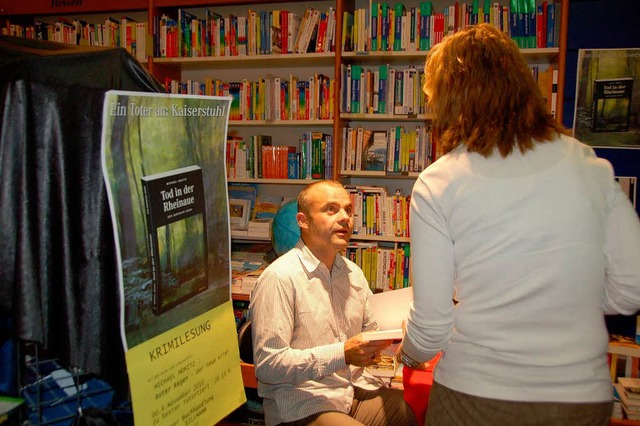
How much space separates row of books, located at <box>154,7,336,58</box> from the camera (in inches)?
131

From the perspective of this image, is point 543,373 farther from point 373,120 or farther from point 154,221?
point 373,120

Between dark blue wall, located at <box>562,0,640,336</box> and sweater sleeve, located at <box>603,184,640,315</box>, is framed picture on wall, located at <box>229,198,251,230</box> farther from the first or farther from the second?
sweater sleeve, located at <box>603,184,640,315</box>

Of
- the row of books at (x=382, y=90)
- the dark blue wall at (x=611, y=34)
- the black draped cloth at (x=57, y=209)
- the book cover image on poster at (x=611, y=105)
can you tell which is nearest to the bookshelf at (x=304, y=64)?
the row of books at (x=382, y=90)

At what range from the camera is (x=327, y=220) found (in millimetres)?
2049

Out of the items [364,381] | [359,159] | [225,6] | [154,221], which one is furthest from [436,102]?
[225,6]

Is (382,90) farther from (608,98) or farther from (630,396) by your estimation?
(630,396)

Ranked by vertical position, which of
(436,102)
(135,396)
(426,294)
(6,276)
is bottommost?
(135,396)

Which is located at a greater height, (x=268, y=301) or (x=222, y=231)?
(x=222, y=231)

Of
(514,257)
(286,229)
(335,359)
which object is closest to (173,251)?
(514,257)

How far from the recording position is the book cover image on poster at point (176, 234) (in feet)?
3.23

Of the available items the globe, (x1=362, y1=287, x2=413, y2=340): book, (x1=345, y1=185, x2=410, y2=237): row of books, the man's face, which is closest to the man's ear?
the man's face

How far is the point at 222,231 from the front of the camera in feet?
3.92

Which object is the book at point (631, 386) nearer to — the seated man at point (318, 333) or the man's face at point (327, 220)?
the seated man at point (318, 333)

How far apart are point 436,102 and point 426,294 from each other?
46 centimetres
